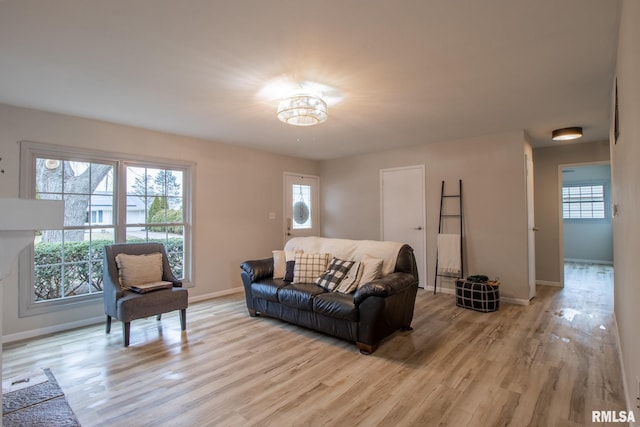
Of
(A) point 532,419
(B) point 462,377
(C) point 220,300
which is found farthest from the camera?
(C) point 220,300

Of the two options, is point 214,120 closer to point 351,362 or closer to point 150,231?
point 150,231

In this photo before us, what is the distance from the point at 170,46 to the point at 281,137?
2509 mm

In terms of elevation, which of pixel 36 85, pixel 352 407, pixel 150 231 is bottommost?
pixel 352 407

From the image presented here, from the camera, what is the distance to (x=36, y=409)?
153 centimetres

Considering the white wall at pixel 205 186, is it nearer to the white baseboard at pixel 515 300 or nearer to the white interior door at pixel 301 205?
the white interior door at pixel 301 205

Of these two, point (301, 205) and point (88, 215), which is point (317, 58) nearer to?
point (88, 215)

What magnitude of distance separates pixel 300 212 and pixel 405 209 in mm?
2020

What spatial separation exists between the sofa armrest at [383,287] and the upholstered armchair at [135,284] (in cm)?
191

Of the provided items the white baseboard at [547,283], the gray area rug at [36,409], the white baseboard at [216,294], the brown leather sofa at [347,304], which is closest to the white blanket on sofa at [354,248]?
the brown leather sofa at [347,304]

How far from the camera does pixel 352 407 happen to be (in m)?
2.07

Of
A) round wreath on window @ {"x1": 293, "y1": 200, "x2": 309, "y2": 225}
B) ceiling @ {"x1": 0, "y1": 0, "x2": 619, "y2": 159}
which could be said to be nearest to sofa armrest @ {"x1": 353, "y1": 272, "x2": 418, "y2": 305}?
ceiling @ {"x1": 0, "y1": 0, "x2": 619, "y2": 159}

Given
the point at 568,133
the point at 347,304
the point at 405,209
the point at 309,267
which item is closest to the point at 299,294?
the point at 309,267

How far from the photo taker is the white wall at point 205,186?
3.21 m

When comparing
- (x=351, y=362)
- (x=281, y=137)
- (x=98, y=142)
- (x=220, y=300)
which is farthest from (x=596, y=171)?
(x=98, y=142)
